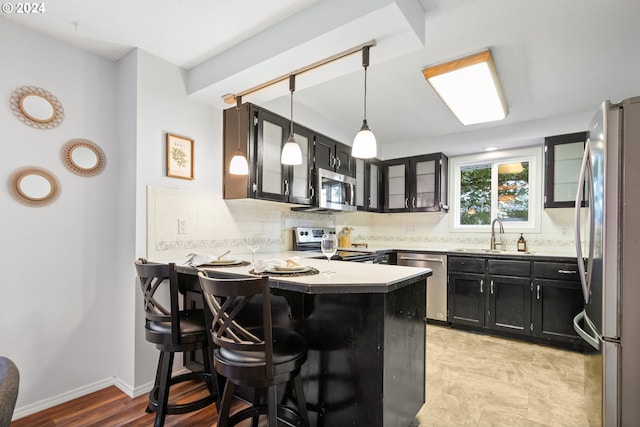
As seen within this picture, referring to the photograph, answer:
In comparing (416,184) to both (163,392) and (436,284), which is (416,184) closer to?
(436,284)

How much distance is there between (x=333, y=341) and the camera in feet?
5.33

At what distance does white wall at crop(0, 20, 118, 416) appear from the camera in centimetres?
194

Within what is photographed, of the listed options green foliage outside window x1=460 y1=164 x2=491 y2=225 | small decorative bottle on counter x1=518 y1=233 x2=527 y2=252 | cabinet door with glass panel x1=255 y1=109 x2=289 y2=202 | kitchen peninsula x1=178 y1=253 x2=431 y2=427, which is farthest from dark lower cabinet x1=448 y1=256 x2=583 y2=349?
cabinet door with glass panel x1=255 y1=109 x2=289 y2=202

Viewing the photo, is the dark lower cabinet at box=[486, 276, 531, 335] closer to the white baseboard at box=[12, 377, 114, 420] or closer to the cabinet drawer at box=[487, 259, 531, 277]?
the cabinet drawer at box=[487, 259, 531, 277]

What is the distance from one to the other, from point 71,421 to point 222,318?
55.0 inches

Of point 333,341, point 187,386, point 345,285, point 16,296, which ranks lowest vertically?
point 187,386

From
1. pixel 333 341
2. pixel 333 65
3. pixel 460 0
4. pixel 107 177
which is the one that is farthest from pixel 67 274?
pixel 460 0

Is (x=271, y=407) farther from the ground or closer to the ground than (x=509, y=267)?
→ closer to the ground

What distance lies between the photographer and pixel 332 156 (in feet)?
12.2

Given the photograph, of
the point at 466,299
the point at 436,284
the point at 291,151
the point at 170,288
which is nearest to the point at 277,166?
the point at 291,151

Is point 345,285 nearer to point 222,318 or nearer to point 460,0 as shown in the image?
point 222,318

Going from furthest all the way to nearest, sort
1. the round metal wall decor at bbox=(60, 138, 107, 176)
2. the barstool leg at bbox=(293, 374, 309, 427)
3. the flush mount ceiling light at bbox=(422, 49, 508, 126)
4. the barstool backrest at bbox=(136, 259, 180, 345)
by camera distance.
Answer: the flush mount ceiling light at bbox=(422, 49, 508, 126) → the round metal wall decor at bbox=(60, 138, 107, 176) → the barstool backrest at bbox=(136, 259, 180, 345) → the barstool leg at bbox=(293, 374, 309, 427)

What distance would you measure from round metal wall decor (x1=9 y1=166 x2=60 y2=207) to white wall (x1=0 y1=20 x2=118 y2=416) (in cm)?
3

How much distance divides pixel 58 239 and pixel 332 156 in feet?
8.54
